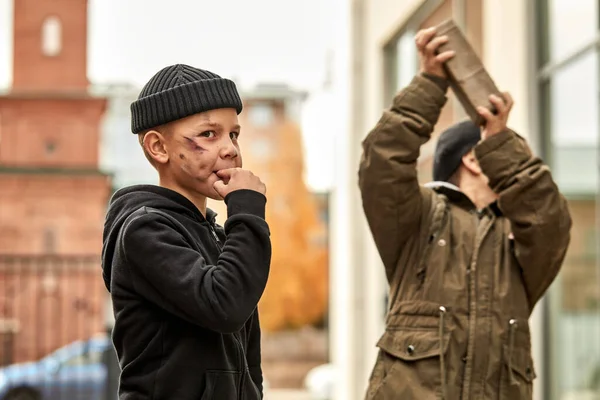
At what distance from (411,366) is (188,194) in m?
1.28

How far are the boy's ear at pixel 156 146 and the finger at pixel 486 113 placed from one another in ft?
4.52

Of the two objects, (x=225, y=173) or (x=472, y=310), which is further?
(x=472, y=310)

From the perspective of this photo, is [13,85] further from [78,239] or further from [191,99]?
Answer: [191,99]

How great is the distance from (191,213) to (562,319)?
4641 millimetres

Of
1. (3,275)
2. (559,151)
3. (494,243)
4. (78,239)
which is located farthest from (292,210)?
(494,243)

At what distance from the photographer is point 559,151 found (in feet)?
22.5

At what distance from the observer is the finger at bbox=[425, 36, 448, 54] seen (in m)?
3.66

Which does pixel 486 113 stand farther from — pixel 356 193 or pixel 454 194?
pixel 356 193

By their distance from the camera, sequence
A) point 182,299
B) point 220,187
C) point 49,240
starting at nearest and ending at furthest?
point 182,299 < point 220,187 < point 49,240

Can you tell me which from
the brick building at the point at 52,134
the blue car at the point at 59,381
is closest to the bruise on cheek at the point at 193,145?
the blue car at the point at 59,381

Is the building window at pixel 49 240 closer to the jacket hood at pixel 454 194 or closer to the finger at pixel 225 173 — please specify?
the jacket hood at pixel 454 194

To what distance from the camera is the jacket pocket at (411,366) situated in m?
3.58

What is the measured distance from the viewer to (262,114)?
162ft

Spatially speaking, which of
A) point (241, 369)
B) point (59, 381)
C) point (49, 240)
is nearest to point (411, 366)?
point (241, 369)
